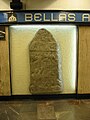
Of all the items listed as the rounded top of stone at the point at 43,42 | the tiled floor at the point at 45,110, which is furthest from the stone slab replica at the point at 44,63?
the tiled floor at the point at 45,110

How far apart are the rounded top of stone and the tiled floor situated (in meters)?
0.90

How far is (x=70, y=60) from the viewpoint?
3652mm

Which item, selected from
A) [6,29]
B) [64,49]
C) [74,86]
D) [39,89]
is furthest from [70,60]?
[6,29]

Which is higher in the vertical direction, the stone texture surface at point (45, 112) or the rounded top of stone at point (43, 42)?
the rounded top of stone at point (43, 42)

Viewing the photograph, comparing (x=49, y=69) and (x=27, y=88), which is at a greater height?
(x=49, y=69)

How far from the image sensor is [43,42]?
A: 11.6ft

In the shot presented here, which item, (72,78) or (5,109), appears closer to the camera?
(5,109)

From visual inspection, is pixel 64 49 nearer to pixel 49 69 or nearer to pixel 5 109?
pixel 49 69

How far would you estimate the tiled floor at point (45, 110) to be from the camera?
10.2 ft

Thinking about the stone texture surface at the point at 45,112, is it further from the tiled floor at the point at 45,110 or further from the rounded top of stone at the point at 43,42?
the rounded top of stone at the point at 43,42

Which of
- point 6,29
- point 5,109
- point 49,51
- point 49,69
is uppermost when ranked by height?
point 6,29

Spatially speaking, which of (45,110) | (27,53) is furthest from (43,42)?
(45,110)

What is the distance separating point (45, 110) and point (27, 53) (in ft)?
3.18

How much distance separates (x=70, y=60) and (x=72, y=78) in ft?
1.03
